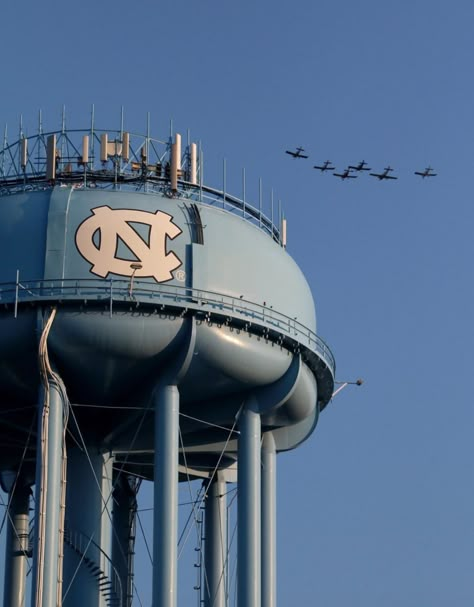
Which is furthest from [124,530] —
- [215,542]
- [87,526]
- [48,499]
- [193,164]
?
[193,164]

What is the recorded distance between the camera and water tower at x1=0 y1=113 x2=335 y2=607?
38.6 meters

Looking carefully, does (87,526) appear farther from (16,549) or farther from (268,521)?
(268,521)

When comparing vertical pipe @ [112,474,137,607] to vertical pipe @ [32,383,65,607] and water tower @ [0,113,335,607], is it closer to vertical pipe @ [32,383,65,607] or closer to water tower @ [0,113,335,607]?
water tower @ [0,113,335,607]

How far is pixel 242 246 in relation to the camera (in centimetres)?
4094

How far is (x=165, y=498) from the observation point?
127 feet

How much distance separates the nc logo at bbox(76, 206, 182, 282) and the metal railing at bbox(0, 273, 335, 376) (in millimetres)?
350

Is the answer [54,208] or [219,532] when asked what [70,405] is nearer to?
[54,208]

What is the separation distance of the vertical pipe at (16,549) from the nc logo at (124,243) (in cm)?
990

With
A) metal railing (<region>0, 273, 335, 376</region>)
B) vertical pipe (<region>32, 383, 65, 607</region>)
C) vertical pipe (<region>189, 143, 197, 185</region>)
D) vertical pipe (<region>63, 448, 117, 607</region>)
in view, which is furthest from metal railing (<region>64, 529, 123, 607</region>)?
vertical pipe (<region>189, 143, 197, 185</region>)

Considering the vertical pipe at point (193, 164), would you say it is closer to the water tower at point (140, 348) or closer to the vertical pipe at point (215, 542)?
the water tower at point (140, 348)

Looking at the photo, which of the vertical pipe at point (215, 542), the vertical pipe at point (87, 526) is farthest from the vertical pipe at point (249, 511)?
the vertical pipe at point (215, 542)

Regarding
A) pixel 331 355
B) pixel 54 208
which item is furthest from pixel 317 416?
pixel 54 208

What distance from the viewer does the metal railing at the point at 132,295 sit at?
3853 cm

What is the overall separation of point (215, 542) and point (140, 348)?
952 cm
